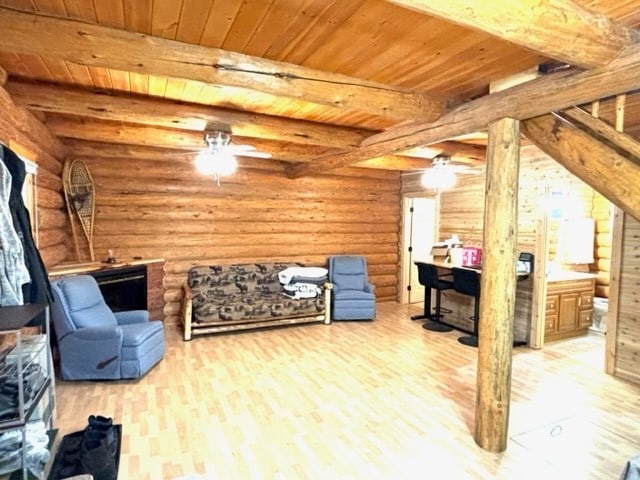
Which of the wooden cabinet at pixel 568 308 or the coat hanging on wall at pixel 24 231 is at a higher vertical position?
the coat hanging on wall at pixel 24 231

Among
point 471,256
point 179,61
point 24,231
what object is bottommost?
point 471,256

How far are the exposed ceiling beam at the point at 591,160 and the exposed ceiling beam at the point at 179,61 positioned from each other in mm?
1029

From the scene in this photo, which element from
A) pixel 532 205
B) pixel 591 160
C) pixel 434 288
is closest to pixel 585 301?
pixel 532 205

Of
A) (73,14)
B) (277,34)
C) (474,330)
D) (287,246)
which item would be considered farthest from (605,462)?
(287,246)

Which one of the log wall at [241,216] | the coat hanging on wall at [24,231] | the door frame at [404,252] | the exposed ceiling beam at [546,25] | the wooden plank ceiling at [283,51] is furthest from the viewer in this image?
the door frame at [404,252]

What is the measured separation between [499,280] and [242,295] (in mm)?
3834

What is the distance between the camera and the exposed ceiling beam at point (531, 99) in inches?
78.1

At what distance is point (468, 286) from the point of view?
16.4 feet

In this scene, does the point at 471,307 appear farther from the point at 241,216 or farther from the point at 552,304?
the point at 241,216

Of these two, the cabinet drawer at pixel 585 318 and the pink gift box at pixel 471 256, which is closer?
the cabinet drawer at pixel 585 318

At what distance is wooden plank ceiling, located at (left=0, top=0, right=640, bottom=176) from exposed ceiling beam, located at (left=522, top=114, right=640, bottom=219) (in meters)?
0.41

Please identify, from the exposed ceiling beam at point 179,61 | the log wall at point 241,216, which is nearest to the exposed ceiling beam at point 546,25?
the exposed ceiling beam at point 179,61

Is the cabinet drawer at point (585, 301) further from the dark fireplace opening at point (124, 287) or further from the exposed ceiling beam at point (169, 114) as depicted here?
the dark fireplace opening at point (124, 287)

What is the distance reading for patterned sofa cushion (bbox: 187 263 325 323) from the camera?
5.02 meters
